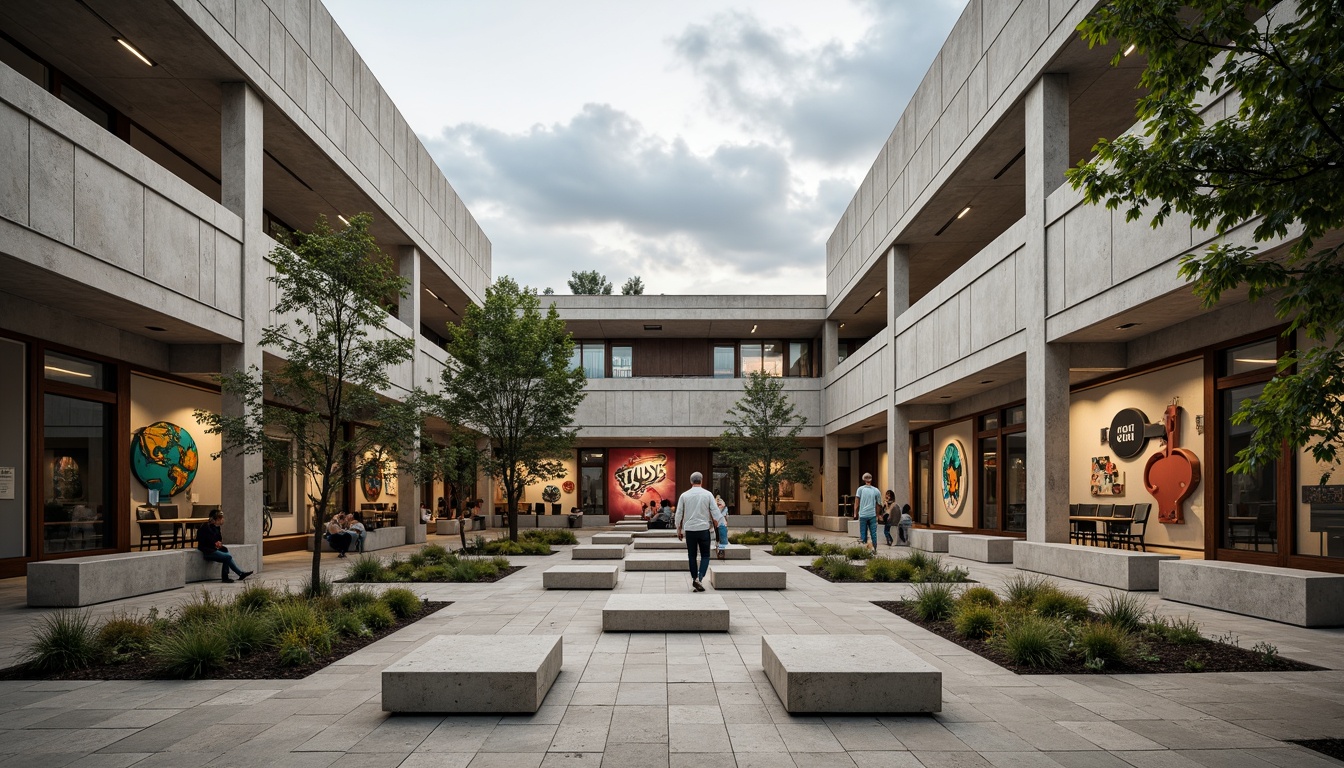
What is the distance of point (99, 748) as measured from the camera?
6.01m

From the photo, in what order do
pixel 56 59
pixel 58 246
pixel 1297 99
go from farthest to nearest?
pixel 56 59 → pixel 58 246 → pixel 1297 99

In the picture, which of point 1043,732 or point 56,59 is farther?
point 56,59

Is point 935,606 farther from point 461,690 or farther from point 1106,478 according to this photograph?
point 1106,478

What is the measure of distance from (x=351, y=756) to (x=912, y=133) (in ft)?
77.8

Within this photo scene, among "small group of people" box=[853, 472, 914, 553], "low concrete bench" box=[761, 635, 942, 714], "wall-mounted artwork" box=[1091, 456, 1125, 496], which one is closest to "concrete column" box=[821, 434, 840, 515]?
"small group of people" box=[853, 472, 914, 553]

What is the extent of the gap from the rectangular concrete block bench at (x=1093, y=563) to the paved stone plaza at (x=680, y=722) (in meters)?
4.42

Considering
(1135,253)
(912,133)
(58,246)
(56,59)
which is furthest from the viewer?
(912,133)

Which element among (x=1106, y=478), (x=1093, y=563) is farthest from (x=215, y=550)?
(x=1106, y=478)

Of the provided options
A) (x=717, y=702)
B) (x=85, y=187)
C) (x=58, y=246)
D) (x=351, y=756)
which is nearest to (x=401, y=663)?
(x=351, y=756)

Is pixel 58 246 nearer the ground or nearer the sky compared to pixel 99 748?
nearer the sky

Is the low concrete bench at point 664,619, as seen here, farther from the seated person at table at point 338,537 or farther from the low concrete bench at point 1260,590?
the seated person at table at point 338,537

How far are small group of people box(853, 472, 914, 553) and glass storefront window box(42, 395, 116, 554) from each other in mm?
17907

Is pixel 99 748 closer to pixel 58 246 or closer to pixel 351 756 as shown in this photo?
pixel 351 756

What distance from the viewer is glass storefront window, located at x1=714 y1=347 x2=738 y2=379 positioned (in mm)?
42906
